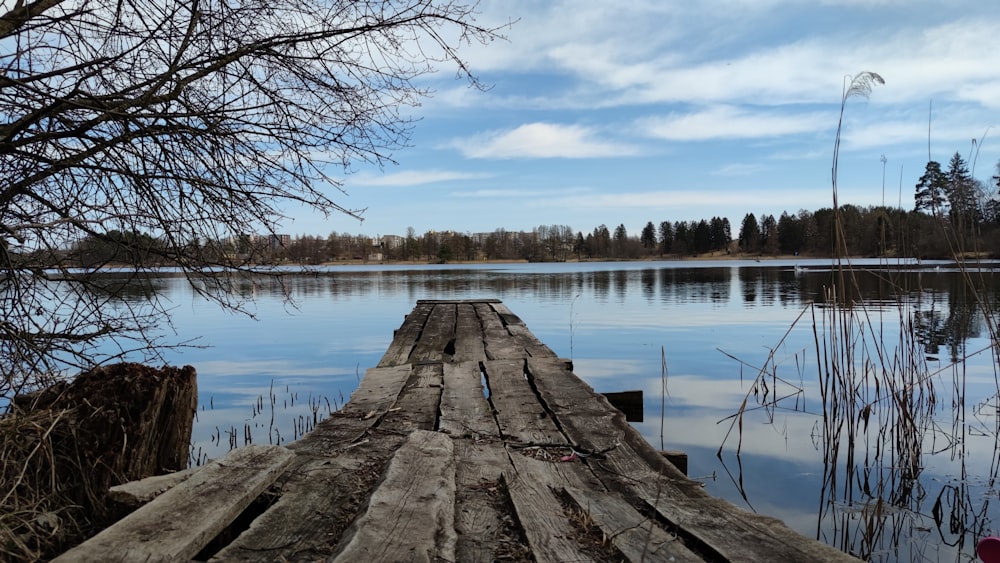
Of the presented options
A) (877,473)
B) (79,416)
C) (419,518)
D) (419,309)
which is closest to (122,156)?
(79,416)

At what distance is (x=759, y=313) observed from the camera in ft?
58.0

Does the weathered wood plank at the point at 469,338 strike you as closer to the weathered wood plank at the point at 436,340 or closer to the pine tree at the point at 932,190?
the weathered wood plank at the point at 436,340

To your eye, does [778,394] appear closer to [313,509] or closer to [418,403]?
[418,403]

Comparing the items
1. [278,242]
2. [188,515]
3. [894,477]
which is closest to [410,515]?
[188,515]

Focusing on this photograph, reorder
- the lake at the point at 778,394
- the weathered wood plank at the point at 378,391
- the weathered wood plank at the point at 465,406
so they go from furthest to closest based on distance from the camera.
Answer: the lake at the point at 778,394 → the weathered wood plank at the point at 378,391 → the weathered wood plank at the point at 465,406

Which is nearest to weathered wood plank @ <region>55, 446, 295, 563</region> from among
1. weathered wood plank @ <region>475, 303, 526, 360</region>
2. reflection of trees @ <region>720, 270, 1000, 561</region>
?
reflection of trees @ <region>720, 270, 1000, 561</region>

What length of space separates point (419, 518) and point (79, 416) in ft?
6.80

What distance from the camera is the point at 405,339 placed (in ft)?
27.4

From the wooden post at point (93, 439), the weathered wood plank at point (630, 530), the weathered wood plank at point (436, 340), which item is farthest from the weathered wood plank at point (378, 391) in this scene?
the weathered wood plank at point (630, 530)

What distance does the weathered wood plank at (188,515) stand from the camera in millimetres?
1879

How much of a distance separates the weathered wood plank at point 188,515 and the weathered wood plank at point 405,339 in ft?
12.2

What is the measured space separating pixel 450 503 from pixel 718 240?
115m

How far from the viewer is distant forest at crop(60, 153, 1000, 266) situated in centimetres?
378

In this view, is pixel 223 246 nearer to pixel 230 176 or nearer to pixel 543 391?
pixel 230 176
